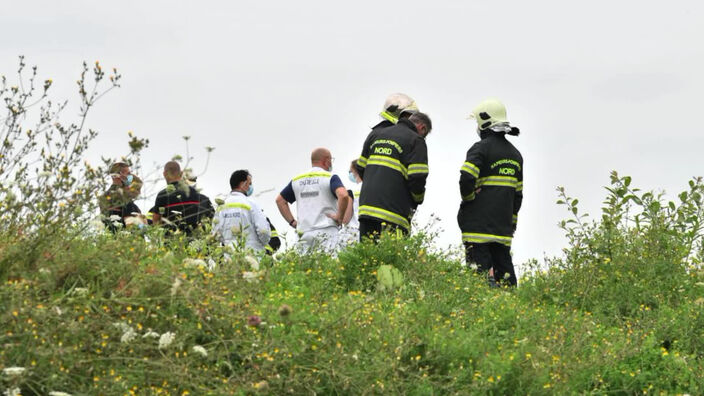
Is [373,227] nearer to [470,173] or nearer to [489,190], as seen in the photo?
[470,173]

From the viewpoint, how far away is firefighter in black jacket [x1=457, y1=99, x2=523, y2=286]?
A: 34.0ft

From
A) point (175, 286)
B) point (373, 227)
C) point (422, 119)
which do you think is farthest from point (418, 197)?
point (175, 286)

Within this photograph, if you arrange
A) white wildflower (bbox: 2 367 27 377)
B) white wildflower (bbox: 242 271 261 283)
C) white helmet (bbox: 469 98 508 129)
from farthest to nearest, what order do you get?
1. white helmet (bbox: 469 98 508 129)
2. white wildflower (bbox: 242 271 261 283)
3. white wildflower (bbox: 2 367 27 377)

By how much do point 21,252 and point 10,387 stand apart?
111 centimetres

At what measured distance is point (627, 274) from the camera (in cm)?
934

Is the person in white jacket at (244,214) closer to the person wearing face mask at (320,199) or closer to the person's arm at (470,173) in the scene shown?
the person wearing face mask at (320,199)

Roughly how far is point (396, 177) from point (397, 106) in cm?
94

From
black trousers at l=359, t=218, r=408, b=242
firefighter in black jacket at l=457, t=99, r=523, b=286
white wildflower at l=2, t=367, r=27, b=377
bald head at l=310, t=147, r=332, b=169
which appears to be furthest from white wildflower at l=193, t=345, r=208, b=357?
bald head at l=310, t=147, r=332, b=169

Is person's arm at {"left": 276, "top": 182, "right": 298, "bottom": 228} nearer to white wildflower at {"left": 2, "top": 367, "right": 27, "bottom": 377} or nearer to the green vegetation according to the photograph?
the green vegetation

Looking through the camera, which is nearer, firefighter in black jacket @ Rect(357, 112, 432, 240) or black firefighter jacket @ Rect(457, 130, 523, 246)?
firefighter in black jacket @ Rect(357, 112, 432, 240)

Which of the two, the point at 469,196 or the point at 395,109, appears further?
the point at 395,109

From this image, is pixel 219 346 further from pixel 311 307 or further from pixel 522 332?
pixel 522 332

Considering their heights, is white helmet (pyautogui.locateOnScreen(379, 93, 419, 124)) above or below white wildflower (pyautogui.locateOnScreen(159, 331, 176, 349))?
above

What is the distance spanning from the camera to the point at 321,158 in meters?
11.5
